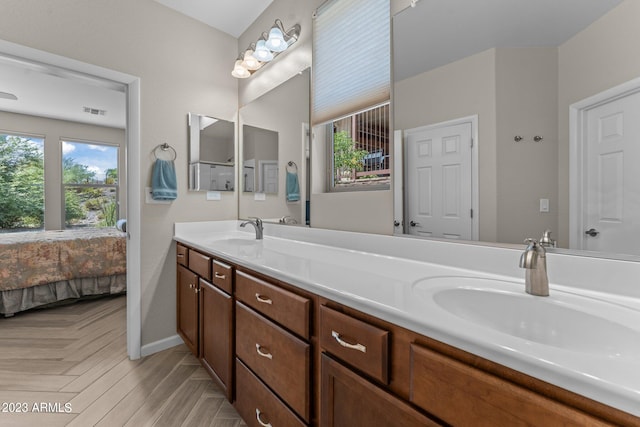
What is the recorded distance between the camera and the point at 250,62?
2.30 m

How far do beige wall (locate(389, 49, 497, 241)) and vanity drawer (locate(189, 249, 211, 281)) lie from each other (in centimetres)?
137

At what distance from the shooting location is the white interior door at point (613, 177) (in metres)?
0.78

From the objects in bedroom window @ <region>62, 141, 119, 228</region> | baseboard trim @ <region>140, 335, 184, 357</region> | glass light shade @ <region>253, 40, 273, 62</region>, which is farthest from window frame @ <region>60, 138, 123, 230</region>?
glass light shade @ <region>253, 40, 273, 62</region>

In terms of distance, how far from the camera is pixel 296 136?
6.51 feet

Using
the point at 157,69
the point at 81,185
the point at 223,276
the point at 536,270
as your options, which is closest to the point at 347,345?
the point at 536,270

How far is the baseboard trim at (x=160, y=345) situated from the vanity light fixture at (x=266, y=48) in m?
2.19

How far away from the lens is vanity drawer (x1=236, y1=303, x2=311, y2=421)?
1.00 meters

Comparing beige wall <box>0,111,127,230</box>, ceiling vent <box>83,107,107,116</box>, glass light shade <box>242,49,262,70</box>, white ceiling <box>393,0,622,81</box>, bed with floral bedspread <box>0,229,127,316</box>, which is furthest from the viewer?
beige wall <box>0,111,127,230</box>

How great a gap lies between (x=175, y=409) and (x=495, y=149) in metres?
2.00

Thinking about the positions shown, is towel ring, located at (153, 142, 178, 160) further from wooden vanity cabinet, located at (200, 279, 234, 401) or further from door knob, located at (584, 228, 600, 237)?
door knob, located at (584, 228, 600, 237)

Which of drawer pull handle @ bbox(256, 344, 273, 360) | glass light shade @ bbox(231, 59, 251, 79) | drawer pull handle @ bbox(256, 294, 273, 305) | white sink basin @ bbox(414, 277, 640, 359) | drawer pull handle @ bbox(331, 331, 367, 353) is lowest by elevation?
drawer pull handle @ bbox(256, 344, 273, 360)

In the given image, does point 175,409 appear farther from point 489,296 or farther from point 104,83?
point 104,83

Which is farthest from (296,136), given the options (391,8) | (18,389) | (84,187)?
(84,187)

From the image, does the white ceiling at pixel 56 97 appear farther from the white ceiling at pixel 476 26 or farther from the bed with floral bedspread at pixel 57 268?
the white ceiling at pixel 476 26
